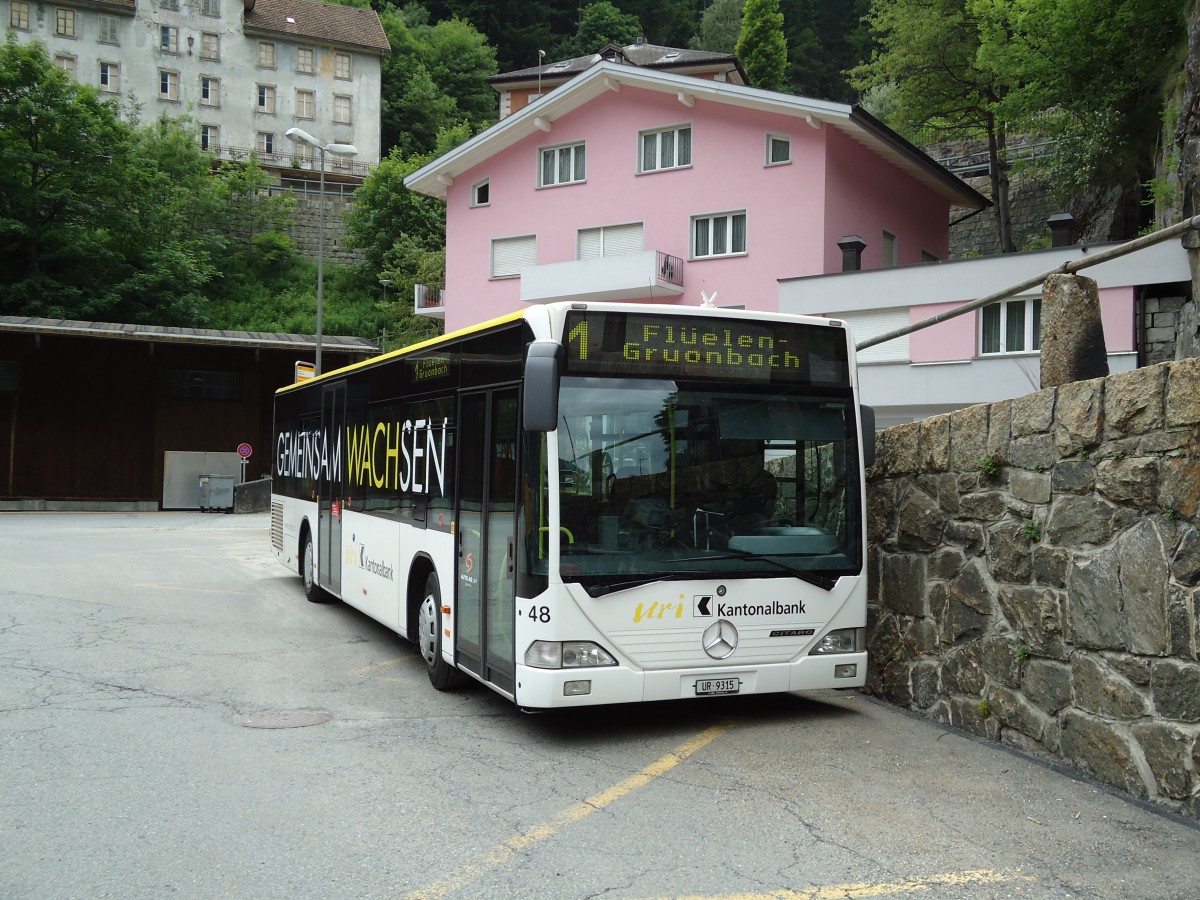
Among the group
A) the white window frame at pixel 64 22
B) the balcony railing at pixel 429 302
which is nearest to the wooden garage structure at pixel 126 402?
the balcony railing at pixel 429 302

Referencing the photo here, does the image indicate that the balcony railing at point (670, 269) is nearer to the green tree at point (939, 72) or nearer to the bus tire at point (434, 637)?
the green tree at point (939, 72)

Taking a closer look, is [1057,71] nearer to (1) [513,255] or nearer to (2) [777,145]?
(2) [777,145]

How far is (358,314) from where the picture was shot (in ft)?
183

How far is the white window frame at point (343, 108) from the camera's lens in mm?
74875

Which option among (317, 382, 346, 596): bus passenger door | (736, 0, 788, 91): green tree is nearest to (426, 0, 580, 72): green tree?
(736, 0, 788, 91): green tree

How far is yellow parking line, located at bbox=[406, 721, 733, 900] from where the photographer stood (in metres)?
4.59

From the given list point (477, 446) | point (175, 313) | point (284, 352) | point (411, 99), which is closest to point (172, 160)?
point (175, 313)

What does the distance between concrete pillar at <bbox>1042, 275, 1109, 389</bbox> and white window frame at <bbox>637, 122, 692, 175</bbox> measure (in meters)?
25.6

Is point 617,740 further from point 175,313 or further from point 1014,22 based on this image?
point 175,313

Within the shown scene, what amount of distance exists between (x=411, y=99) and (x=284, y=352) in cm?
4050

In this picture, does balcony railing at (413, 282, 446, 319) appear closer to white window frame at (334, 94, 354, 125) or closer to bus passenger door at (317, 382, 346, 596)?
bus passenger door at (317, 382, 346, 596)

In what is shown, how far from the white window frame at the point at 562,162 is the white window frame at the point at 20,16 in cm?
5281

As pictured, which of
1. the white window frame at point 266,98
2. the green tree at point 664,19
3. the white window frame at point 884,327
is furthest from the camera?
the green tree at point 664,19

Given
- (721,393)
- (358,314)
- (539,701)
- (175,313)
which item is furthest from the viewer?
(358,314)
